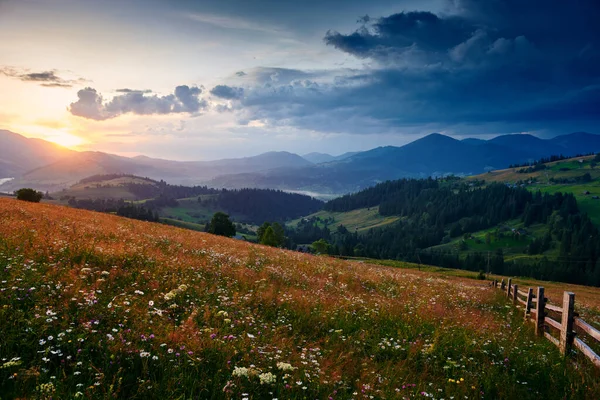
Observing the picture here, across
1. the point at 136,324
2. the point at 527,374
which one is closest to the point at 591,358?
the point at 527,374

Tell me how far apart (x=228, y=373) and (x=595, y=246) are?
256 m

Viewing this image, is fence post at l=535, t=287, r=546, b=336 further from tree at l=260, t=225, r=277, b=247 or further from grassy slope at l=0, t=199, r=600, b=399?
tree at l=260, t=225, r=277, b=247

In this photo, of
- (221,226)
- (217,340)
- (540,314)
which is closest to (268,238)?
(221,226)

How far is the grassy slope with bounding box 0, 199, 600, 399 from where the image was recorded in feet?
19.4

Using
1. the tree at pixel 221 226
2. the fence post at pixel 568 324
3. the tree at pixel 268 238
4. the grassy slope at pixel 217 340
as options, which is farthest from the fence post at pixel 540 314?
the tree at pixel 268 238

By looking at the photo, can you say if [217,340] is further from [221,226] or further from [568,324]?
[221,226]

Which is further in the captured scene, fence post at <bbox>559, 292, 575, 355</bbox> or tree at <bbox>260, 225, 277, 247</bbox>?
tree at <bbox>260, 225, 277, 247</bbox>

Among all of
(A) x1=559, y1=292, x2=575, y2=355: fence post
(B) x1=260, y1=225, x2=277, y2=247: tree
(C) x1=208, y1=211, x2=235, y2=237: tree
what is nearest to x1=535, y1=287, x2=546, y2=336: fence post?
(A) x1=559, y1=292, x2=575, y2=355: fence post

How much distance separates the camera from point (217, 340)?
7.20m

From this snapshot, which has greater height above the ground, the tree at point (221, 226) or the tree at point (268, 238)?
the tree at point (221, 226)

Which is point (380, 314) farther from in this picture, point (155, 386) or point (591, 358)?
point (155, 386)

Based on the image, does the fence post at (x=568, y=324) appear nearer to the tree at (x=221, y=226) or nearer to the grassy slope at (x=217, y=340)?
the grassy slope at (x=217, y=340)

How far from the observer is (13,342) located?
5906 mm

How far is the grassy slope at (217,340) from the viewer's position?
5.91 meters
